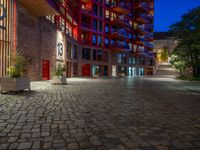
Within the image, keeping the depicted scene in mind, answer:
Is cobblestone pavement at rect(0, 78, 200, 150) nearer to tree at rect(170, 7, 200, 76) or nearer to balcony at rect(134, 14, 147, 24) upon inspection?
tree at rect(170, 7, 200, 76)

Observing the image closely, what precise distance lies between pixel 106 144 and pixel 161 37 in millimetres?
113091

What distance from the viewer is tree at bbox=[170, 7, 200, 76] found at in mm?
26291

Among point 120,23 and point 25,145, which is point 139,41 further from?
point 25,145

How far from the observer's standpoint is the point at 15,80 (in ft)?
31.6

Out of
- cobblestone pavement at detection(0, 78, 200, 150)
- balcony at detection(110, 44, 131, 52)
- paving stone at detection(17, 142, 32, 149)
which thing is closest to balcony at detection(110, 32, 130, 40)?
balcony at detection(110, 44, 131, 52)

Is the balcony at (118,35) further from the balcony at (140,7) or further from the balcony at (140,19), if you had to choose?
the balcony at (140,7)

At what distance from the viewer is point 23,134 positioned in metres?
3.87

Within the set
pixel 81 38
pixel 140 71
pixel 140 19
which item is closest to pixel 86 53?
pixel 81 38

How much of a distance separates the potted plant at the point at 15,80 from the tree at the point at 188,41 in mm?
22307

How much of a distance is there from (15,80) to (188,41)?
24.8 meters

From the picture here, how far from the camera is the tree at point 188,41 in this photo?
26.3 m

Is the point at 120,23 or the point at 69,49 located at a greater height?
the point at 120,23

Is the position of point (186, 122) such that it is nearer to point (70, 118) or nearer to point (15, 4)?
point (70, 118)

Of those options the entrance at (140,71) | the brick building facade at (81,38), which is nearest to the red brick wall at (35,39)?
the brick building facade at (81,38)
